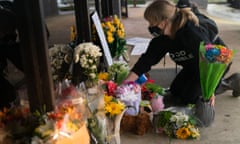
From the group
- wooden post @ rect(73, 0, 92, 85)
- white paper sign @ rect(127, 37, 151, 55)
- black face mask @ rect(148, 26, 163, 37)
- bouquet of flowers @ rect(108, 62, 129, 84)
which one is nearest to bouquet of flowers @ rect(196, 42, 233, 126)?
black face mask @ rect(148, 26, 163, 37)

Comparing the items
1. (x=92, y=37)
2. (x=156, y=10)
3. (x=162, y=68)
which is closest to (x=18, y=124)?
(x=156, y=10)

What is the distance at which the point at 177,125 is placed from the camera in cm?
221

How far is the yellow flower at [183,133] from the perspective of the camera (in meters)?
2.19

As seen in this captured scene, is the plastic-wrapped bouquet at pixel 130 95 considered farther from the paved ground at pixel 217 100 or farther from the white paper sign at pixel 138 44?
the white paper sign at pixel 138 44

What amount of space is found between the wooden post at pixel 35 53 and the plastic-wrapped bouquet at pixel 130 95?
82cm

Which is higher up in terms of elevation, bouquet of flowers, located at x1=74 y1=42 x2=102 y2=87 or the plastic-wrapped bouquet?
bouquet of flowers, located at x1=74 y1=42 x2=102 y2=87

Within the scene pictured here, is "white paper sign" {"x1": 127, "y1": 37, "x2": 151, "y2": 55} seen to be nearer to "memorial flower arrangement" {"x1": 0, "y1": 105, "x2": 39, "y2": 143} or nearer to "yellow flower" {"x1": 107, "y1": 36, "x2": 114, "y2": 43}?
"yellow flower" {"x1": 107, "y1": 36, "x2": 114, "y2": 43}

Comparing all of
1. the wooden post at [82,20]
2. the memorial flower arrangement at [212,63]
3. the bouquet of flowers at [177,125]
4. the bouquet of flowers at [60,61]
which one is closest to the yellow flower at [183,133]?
the bouquet of flowers at [177,125]

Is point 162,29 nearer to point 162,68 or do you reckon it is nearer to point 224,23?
point 162,68

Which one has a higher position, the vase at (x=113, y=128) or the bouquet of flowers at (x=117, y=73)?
the bouquet of flowers at (x=117, y=73)

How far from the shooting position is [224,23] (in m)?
5.81

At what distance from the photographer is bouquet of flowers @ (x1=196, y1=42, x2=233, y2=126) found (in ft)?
7.16

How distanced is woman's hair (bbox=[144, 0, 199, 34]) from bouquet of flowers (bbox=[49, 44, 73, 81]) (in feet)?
2.16

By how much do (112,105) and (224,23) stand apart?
14.5ft
